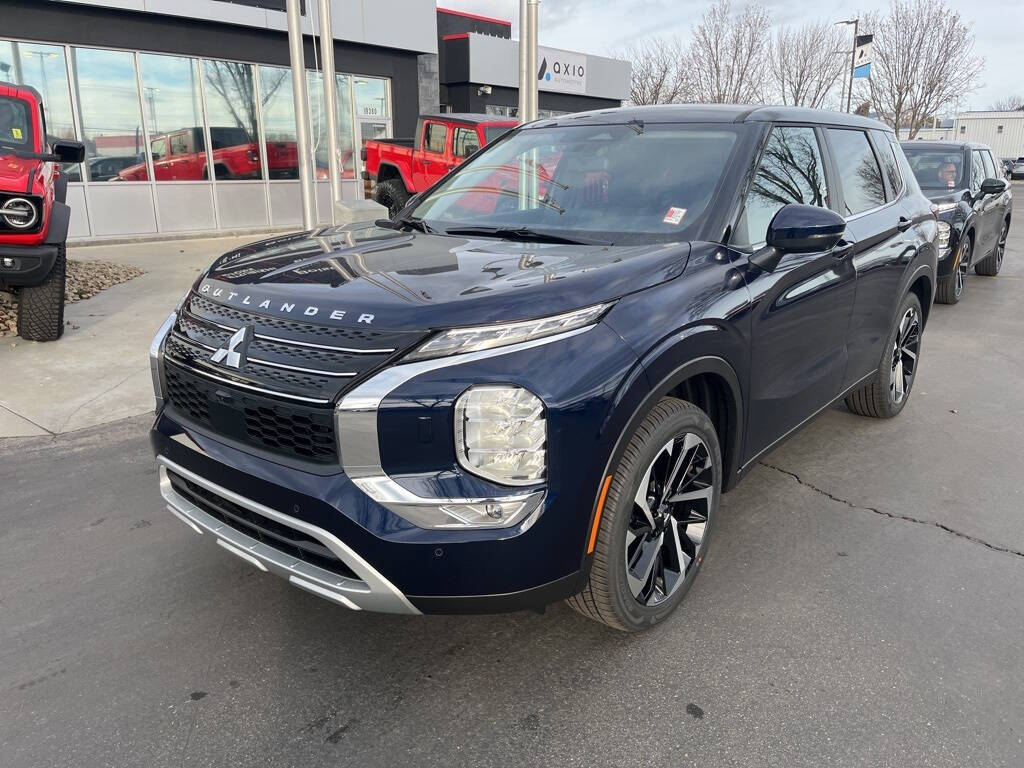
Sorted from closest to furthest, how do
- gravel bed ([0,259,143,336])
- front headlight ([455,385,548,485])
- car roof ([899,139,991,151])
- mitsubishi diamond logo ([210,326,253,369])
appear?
1. front headlight ([455,385,548,485])
2. mitsubishi diamond logo ([210,326,253,369])
3. gravel bed ([0,259,143,336])
4. car roof ([899,139,991,151])

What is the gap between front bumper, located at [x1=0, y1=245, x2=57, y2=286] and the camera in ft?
19.9

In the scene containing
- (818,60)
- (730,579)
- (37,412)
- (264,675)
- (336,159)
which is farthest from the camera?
(818,60)

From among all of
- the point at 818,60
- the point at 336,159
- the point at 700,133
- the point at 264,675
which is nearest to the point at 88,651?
the point at 264,675

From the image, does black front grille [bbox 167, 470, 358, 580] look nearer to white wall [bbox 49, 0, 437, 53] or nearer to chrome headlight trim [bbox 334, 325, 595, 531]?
chrome headlight trim [bbox 334, 325, 595, 531]

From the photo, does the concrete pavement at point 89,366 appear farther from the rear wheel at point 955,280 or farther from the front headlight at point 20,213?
the rear wheel at point 955,280

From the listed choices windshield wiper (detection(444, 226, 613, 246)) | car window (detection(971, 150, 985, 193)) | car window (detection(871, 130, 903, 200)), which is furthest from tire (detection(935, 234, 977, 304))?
windshield wiper (detection(444, 226, 613, 246))

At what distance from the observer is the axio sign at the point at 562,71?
76.6ft

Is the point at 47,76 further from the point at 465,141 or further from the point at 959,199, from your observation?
the point at 959,199

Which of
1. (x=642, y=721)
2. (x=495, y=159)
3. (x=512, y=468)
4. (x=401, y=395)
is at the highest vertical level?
(x=495, y=159)

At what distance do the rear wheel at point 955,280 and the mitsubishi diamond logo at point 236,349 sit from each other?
8596 mm

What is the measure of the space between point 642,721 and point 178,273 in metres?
9.78

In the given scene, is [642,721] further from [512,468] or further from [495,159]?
[495,159]

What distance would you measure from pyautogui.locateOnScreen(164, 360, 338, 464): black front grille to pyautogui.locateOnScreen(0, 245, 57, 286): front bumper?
14.5 ft

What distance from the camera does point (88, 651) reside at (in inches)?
106
